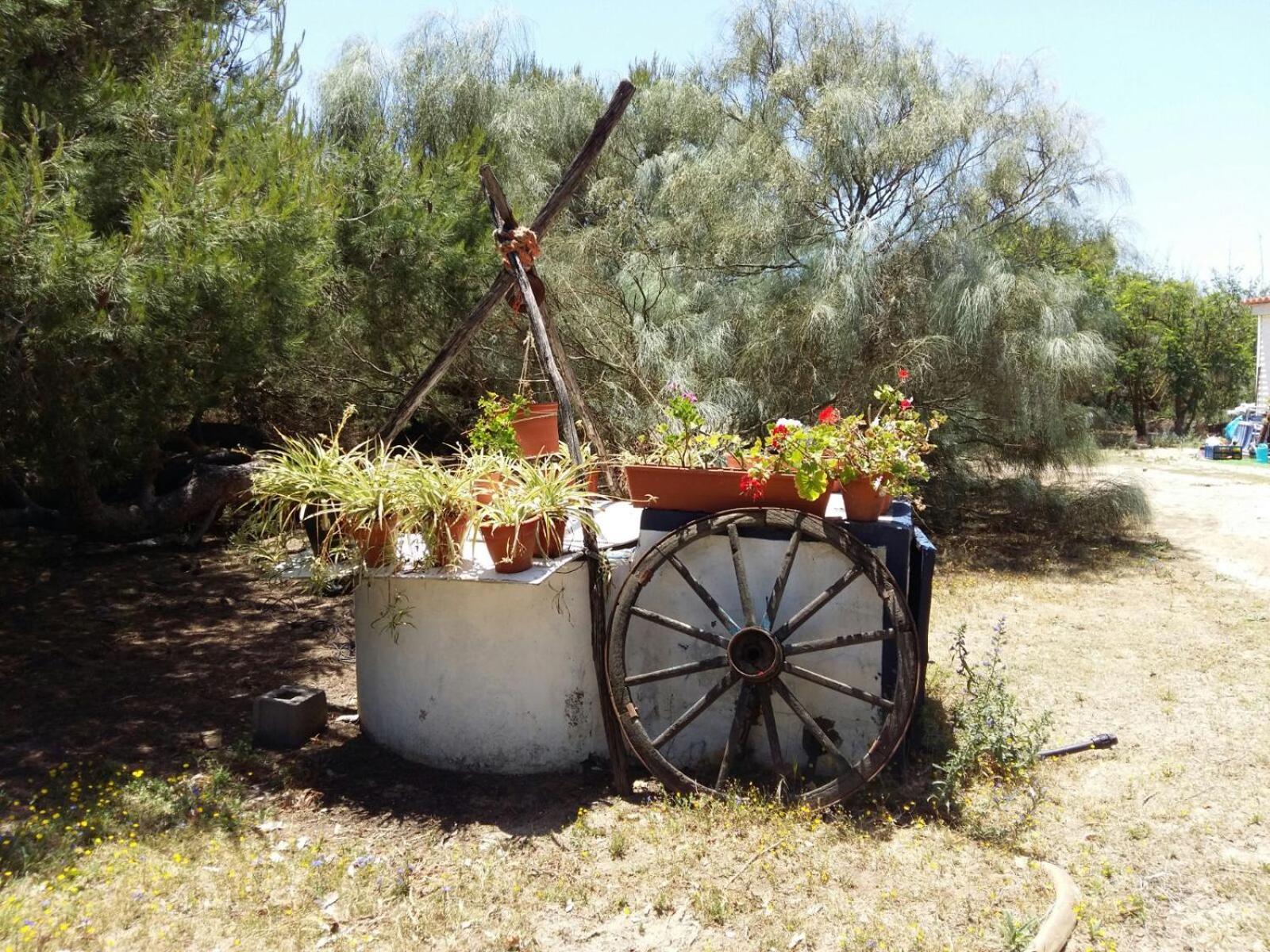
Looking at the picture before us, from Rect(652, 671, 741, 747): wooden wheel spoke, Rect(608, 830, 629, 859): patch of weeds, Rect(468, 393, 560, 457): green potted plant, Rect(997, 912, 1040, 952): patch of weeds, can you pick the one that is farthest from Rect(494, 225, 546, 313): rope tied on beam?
Rect(997, 912, 1040, 952): patch of weeds

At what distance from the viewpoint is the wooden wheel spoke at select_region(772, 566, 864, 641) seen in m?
3.87

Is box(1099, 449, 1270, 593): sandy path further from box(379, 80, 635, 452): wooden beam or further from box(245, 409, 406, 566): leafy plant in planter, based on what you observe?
box(245, 409, 406, 566): leafy plant in planter

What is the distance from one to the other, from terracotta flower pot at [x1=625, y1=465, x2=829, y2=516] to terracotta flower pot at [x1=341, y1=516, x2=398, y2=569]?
0.97m

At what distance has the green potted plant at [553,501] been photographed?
12.7 feet

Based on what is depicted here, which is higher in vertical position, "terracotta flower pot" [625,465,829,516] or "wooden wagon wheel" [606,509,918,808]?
"terracotta flower pot" [625,465,829,516]

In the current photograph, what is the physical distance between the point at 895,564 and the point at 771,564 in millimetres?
481

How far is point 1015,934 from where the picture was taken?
283cm

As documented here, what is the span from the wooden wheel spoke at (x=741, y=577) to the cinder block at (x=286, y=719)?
6.57 feet

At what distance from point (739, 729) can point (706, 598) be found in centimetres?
51

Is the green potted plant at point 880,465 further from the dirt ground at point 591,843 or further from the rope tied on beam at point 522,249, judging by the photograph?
the rope tied on beam at point 522,249

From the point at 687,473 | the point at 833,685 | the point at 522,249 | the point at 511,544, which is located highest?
the point at 522,249

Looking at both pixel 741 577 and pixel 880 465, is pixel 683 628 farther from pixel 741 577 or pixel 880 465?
pixel 880 465

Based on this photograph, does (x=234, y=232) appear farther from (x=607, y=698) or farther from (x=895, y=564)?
(x=895, y=564)

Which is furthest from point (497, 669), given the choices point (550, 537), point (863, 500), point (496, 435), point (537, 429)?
point (537, 429)
